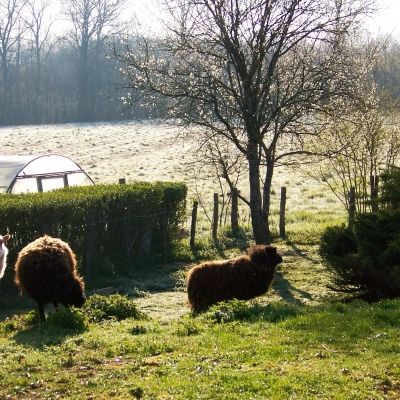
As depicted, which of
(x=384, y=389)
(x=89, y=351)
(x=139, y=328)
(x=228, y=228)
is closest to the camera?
(x=384, y=389)

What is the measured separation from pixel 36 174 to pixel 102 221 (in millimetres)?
7858

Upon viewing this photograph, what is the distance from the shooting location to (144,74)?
15570 mm

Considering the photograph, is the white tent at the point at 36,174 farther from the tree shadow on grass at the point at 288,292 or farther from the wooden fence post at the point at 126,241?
the tree shadow on grass at the point at 288,292

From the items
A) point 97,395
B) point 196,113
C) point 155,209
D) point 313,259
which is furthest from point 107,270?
point 97,395

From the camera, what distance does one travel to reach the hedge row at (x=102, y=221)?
13.4m

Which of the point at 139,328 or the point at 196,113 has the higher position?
the point at 196,113

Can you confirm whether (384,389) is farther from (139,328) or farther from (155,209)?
(155,209)

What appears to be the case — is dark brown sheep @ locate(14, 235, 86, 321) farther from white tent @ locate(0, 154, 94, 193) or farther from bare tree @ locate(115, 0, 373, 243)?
white tent @ locate(0, 154, 94, 193)

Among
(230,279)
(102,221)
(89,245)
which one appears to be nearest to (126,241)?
(102,221)

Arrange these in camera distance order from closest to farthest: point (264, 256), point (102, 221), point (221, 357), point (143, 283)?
point (221, 357)
point (264, 256)
point (143, 283)
point (102, 221)

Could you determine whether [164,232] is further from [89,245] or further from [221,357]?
[221,357]

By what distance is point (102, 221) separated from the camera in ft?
50.3

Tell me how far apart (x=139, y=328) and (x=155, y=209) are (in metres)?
9.13

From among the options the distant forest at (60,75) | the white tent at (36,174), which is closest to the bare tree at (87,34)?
the distant forest at (60,75)
